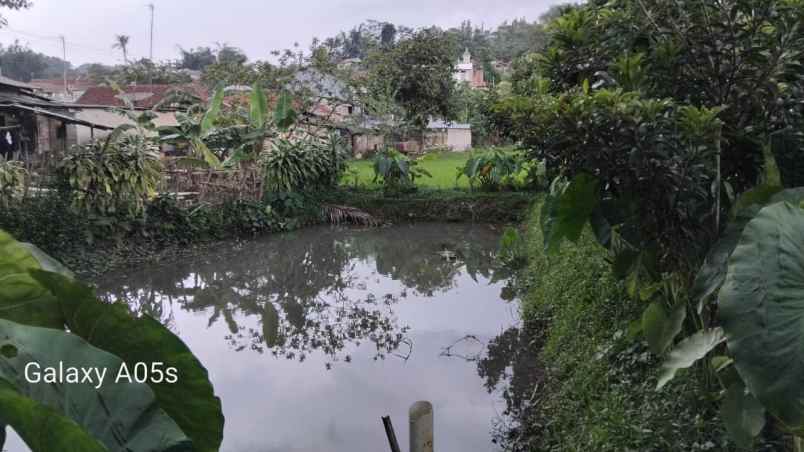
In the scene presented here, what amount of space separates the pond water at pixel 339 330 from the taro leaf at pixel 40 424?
296cm

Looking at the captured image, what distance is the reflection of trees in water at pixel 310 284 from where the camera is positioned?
562 cm

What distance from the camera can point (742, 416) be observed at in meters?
1.89

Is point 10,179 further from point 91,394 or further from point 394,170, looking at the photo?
point 91,394

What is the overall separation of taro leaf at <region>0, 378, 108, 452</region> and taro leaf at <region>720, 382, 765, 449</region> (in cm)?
176

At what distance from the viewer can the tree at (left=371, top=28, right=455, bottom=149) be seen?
50.8 ft

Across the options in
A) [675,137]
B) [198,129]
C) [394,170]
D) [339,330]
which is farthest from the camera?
[394,170]

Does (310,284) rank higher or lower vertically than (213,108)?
lower

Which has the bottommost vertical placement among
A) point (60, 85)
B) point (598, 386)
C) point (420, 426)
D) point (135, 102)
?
point (598, 386)

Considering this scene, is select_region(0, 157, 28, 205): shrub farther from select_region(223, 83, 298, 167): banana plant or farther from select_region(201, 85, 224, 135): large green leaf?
select_region(223, 83, 298, 167): banana plant

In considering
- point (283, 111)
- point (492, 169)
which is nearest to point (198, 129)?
point (283, 111)

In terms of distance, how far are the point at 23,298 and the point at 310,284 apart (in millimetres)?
6473

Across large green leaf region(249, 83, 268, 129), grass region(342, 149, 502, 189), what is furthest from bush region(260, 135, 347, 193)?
large green leaf region(249, 83, 268, 129)

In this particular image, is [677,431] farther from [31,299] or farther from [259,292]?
[259,292]

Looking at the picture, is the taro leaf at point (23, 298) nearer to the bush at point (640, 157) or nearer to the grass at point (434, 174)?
the bush at point (640, 157)
